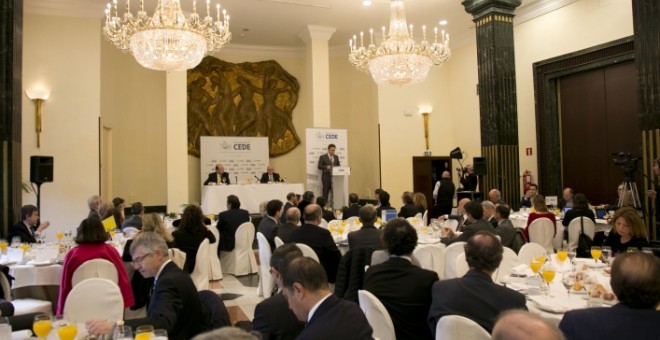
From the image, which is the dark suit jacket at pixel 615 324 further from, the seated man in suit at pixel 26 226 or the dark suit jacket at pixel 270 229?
the seated man in suit at pixel 26 226

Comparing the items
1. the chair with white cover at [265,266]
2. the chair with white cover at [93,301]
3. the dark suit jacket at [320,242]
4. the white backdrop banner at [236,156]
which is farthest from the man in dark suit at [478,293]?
the white backdrop banner at [236,156]

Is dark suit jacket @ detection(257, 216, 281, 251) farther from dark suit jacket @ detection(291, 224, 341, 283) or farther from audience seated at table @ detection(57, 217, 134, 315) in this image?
audience seated at table @ detection(57, 217, 134, 315)

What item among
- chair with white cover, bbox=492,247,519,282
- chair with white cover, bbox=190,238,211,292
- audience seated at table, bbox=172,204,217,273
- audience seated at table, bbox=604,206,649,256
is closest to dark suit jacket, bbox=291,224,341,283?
chair with white cover, bbox=190,238,211,292

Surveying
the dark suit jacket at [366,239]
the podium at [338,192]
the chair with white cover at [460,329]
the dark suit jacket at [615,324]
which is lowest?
the chair with white cover at [460,329]

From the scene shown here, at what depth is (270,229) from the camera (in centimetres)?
641

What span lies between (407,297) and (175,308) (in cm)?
135

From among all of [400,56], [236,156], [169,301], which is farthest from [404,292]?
[236,156]

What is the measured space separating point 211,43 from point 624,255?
749cm

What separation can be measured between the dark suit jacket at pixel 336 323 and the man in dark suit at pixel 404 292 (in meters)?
1.02

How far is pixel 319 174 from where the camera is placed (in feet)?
45.0

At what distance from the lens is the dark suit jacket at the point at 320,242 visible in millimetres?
5238

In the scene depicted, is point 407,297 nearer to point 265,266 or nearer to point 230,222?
point 265,266

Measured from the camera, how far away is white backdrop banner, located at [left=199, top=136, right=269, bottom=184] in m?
14.1

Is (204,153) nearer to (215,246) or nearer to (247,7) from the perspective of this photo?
(247,7)
